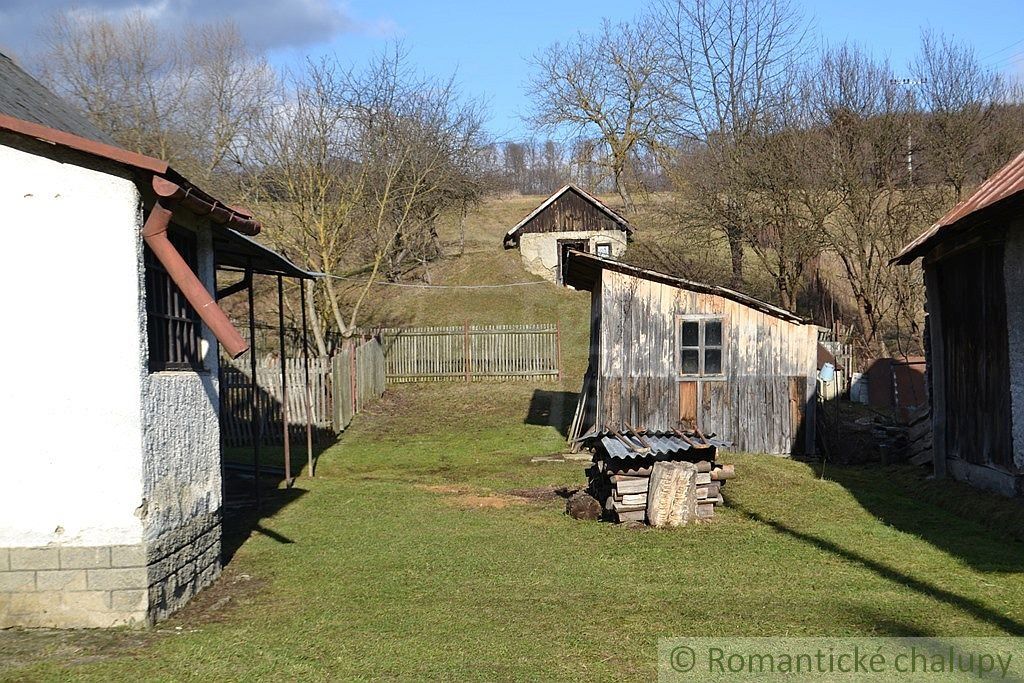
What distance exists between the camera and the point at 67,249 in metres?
7.25

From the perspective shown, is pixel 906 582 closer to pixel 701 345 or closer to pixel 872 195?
pixel 701 345

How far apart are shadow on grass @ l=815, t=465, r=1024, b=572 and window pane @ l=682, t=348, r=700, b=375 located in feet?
11.2

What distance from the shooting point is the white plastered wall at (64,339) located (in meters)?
7.24

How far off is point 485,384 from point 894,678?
78.6 ft

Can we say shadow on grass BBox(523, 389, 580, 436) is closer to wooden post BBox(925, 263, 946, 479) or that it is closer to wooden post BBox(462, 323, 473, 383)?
wooden post BBox(462, 323, 473, 383)

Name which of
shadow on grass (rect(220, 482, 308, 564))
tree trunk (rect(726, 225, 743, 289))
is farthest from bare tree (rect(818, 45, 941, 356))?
shadow on grass (rect(220, 482, 308, 564))

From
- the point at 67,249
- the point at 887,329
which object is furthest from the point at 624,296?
the point at 887,329

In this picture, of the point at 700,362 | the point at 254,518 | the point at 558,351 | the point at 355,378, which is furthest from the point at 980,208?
the point at 558,351

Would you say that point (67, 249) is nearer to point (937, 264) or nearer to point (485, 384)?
point (937, 264)

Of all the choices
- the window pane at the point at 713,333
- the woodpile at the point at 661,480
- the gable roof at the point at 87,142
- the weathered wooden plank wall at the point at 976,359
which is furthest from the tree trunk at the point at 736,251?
the gable roof at the point at 87,142

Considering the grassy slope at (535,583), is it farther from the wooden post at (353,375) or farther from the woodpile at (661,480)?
the wooden post at (353,375)

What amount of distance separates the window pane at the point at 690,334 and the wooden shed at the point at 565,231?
898 inches

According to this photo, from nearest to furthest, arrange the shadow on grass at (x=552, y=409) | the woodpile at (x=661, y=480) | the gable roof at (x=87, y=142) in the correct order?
1. the gable roof at (x=87, y=142)
2. the woodpile at (x=661, y=480)
3. the shadow on grass at (x=552, y=409)

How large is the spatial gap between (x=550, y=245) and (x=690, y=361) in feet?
80.5
